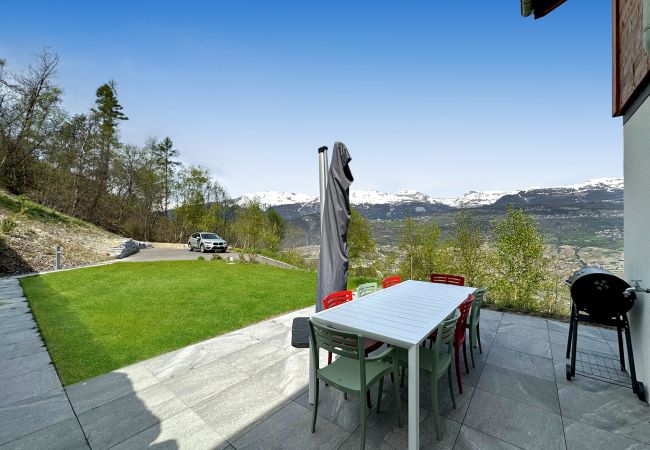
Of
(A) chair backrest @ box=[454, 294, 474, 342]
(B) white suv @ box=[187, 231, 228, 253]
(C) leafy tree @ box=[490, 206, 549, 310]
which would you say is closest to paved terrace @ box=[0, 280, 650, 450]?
(A) chair backrest @ box=[454, 294, 474, 342]

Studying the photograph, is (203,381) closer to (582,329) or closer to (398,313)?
(398,313)

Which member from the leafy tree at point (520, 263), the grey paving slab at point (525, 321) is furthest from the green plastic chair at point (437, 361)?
the leafy tree at point (520, 263)

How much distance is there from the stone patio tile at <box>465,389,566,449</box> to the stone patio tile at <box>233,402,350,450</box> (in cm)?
113

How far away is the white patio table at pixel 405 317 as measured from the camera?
184 centimetres

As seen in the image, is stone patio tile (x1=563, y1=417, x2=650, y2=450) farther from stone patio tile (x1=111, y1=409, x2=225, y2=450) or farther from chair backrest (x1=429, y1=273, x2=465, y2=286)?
stone patio tile (x1=111, y1=409, x2=225, y2=450)

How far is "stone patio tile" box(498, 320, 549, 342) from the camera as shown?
396 centimetres

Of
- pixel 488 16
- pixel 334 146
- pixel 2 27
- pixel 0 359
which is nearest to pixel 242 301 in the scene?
pixel 0 359

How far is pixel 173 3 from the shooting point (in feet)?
22.2

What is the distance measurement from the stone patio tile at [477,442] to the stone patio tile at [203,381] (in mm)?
2150

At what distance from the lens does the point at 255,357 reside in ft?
11.3

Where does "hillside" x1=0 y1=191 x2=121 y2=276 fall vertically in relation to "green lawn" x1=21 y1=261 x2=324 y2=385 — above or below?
above

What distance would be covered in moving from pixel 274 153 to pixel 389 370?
15.2 metres

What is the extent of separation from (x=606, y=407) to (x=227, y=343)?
4222 millimetres

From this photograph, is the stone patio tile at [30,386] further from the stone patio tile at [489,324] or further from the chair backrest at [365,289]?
the stone patio tile at [489,324]
